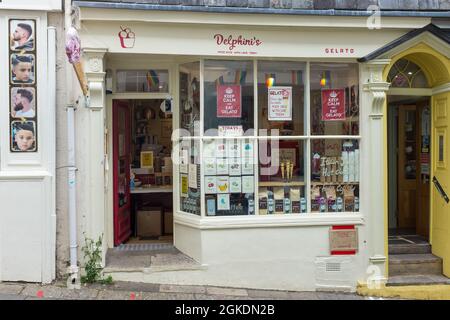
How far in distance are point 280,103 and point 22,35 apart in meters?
3.50

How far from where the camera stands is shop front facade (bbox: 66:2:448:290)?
20.3ft

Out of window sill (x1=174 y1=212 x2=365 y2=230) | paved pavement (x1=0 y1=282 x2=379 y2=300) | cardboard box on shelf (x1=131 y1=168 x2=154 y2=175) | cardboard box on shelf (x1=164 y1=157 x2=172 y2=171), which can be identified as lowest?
paved pavement (x1=0 y1=282 x2=379 y2=300)

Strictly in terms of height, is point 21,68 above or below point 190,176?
above

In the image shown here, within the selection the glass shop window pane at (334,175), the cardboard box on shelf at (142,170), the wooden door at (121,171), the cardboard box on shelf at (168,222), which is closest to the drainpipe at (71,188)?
the wooden door at (121,171)

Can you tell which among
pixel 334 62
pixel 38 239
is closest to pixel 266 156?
pixel 334 62

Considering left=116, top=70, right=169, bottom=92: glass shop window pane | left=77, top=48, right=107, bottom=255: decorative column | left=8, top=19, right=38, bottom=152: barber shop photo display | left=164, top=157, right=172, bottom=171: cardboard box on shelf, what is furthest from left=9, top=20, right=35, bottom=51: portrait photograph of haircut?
left=164, top=157, right=172, bottom=171: cardboard box on shelf

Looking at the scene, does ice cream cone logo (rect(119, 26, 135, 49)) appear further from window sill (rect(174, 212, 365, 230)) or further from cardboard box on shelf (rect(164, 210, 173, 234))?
cardboard box on shelf (rect(164, 210, 173, 234))

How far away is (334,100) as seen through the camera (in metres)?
6.73

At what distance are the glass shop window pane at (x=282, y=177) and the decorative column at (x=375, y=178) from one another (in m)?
0.91

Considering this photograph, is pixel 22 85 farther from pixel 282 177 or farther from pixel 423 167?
pixel 423 167

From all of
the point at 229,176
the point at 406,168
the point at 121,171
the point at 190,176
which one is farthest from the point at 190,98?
the point at 406,168

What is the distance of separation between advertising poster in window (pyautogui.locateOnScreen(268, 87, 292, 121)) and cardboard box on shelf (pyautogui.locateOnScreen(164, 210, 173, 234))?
2511 millimetres

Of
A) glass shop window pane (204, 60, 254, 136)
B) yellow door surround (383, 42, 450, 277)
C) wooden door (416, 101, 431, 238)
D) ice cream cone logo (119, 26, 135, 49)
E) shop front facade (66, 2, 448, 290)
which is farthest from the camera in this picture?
wooden door (416, 101, 431, 238)

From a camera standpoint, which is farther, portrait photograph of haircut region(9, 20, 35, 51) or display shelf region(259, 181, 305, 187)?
display shelf region(259, 181, 305, 187)
